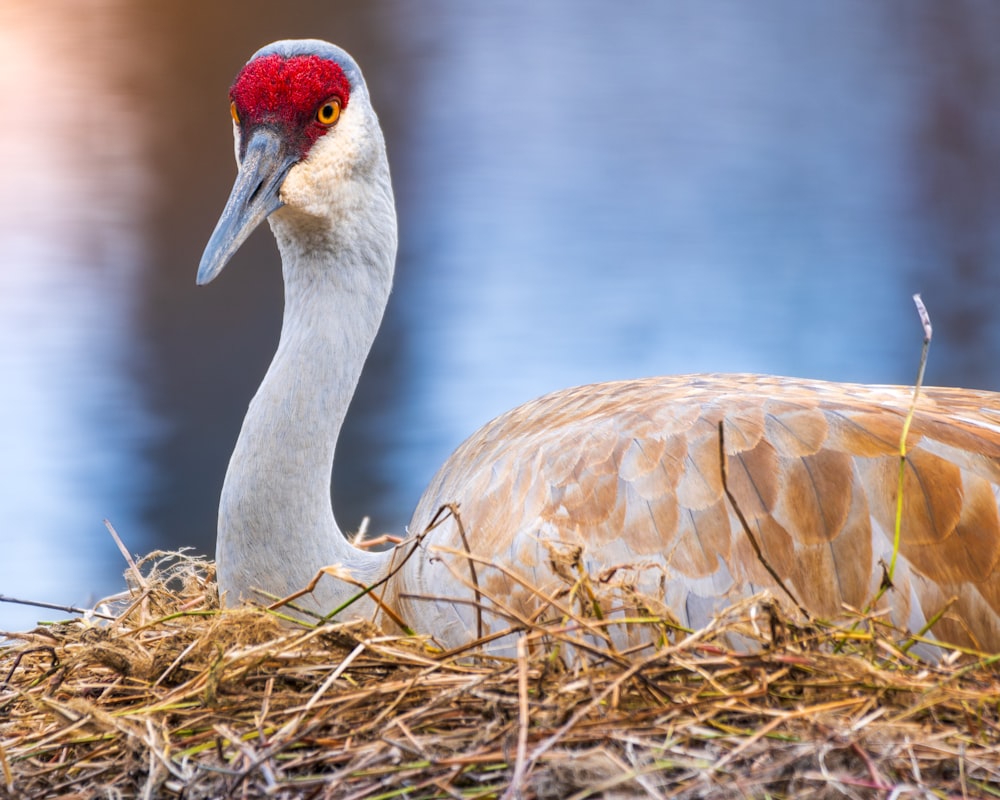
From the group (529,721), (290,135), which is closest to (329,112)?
(290,135)

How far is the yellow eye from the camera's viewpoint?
5.71ft

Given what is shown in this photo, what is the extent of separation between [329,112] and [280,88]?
0.09 meters

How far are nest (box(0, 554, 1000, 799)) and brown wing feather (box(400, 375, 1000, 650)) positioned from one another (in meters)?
0.10

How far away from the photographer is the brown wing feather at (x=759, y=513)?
143 cm

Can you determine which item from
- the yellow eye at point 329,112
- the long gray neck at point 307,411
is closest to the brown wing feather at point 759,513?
the long gray neck at point 307,411

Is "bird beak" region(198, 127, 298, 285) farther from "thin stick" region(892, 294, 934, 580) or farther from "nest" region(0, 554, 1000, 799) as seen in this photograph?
"thin stick" region(892, 294, 934, 580)

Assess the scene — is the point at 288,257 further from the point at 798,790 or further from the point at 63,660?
the point at 798,790

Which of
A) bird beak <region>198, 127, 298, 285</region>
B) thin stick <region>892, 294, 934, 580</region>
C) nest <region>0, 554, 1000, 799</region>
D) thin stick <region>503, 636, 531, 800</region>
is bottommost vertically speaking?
nest <region>0, 554, 1000, 799</region>

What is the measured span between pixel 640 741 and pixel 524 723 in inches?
4.6

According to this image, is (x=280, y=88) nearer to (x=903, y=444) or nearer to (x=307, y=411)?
(x=307, y=411)

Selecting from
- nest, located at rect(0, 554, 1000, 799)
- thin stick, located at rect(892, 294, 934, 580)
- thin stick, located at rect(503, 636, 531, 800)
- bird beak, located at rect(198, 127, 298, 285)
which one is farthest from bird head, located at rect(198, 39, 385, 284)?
thin stick, located at rect(892, 294, 934, 580)

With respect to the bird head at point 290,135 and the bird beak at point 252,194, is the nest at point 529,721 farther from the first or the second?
the bird head at point 290,135

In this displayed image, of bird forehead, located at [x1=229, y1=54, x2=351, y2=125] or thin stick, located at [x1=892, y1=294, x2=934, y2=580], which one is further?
bird forehead, located at [x1=229, y1=54, x2=351, y2=125]

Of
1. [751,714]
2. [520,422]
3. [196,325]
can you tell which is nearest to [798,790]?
[751,714]
